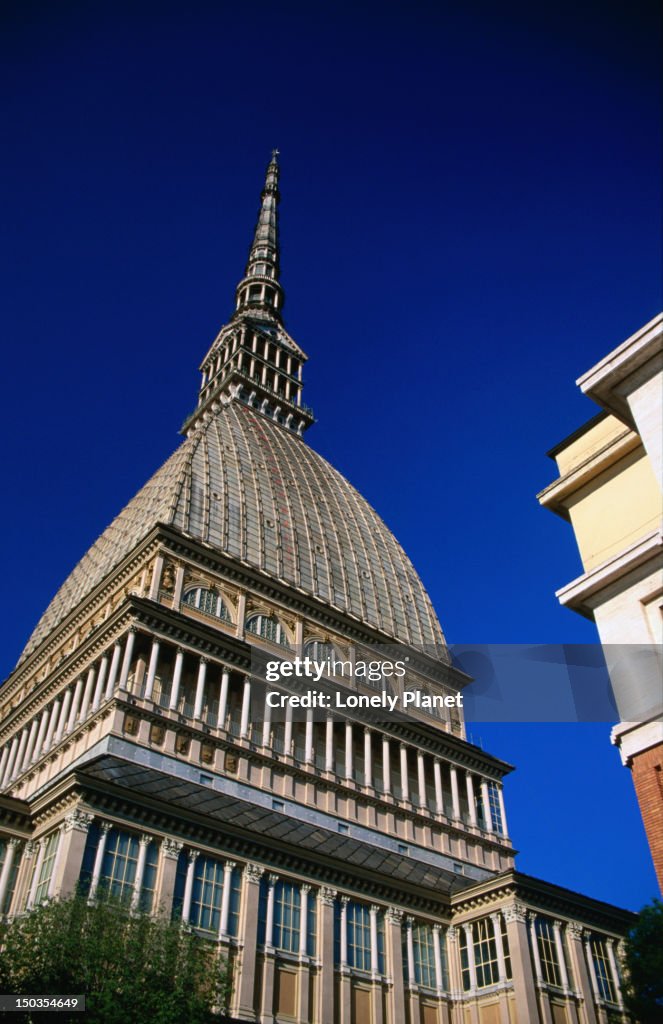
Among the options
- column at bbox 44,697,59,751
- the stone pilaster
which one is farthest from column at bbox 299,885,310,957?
column at bbox 44,697,59,751

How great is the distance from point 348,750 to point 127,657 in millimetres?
14678

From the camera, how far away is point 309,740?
168 ft

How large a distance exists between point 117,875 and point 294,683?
19887 millimetres

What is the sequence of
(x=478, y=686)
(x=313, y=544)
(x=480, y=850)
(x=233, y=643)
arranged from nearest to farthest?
(x=478, y=686)
(x=233, y=643)
(x=480, y=850)
(x=313, y=544)

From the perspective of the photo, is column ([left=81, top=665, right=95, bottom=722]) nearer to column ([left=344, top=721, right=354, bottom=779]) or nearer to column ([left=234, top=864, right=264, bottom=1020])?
column ([left=234, top=864, right=264, bottom=1020])

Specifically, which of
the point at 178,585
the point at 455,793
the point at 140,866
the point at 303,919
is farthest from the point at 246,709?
the point at 455,793

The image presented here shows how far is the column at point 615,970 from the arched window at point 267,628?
24525 mm

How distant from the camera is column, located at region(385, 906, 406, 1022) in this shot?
39375 millimetres

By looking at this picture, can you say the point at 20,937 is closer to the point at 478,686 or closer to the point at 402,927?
the point at 478,686

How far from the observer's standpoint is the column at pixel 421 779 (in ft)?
179

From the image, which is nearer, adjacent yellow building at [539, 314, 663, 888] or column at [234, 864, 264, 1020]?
adjacent yellow building at [539, 314, 663, 888]

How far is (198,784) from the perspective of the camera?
144 ft

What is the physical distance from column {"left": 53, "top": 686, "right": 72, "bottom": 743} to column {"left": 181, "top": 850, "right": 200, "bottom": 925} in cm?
1598

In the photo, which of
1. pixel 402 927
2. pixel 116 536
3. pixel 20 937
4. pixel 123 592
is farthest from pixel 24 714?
pixel 20 937
